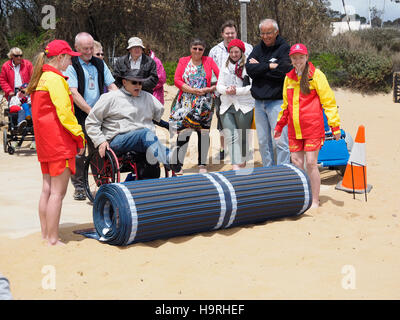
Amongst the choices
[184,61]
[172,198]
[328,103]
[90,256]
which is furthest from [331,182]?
[90,256]

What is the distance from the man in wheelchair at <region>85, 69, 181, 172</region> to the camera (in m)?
5.54

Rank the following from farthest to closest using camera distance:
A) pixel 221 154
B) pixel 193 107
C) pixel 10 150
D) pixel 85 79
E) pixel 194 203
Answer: pixel 10 150
pixel 221 154
pixel 193 107
pixel 85 79
pixel 194 203

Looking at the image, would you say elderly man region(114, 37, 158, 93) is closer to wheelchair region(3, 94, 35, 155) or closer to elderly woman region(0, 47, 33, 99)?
wheelchair region(3, 94, 35, 155)

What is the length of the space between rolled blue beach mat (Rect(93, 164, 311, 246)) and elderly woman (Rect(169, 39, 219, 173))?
204 centimetres

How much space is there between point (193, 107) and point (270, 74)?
4.16ft

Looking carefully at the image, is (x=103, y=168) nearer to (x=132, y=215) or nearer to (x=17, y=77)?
(x=132, y=215)

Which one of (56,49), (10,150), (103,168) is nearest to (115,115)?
(103,168)

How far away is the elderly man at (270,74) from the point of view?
6430 mm

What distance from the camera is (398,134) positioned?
36.9 ft

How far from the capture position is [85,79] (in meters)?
6.29

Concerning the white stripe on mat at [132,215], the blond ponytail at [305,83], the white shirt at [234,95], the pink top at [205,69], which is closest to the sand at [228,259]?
the white stripe on mat at [132,215]

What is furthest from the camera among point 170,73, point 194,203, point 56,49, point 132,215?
point 170,73

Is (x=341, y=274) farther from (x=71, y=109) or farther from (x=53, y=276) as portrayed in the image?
(x=71, y=109)

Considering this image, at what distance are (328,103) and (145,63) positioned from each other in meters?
2.59
